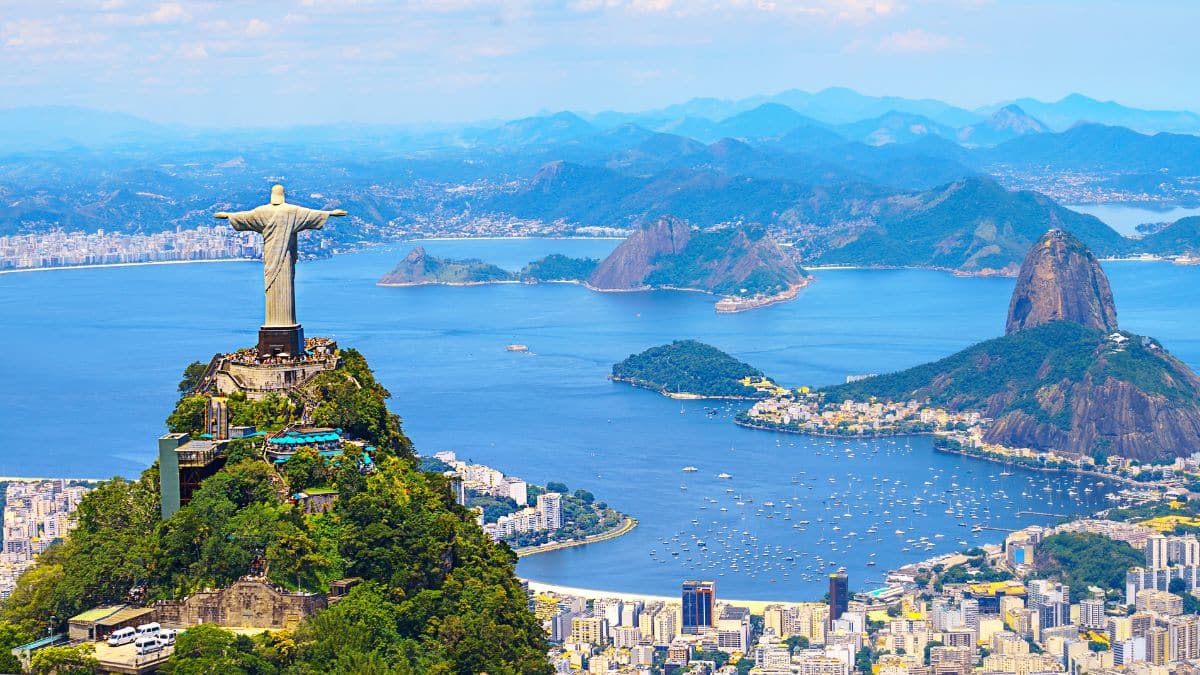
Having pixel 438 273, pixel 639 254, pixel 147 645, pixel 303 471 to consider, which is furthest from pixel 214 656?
pixel 639 254

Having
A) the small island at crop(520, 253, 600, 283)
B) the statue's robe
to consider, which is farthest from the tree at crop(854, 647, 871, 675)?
the small island at crop(520, 253, 600, 283)

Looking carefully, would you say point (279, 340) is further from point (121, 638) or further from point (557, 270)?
point (557, 270)

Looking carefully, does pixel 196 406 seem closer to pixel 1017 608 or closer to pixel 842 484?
pixel 1017 608

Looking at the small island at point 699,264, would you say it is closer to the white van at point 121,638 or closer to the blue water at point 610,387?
the blue water at point 610,387

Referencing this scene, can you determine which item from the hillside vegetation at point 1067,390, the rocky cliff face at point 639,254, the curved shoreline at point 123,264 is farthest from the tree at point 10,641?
the curved shoreline at point 123,264

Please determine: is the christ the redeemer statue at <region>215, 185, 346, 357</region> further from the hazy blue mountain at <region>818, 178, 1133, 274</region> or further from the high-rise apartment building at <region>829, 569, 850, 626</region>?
the hazy blue mountain at <region>818, 178, 1133, 274</region>

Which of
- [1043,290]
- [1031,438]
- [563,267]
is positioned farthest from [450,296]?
[1031,438]
